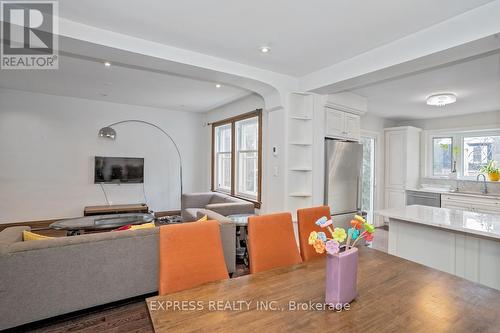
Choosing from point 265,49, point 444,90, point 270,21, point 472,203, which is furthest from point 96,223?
point 472,203

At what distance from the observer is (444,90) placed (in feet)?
12.9

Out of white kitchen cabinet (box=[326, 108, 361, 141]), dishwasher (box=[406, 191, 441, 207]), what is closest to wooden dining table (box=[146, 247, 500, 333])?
white kitchen cabinet (box=[326, 108, 361, 141])

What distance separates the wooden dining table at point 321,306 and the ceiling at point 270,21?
193cm

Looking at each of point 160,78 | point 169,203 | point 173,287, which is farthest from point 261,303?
point 169,203

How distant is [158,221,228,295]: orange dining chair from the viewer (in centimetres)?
153

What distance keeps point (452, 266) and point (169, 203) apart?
565 cm

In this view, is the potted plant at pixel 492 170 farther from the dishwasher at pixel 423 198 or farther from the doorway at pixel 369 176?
the doorway at pixel 369 176

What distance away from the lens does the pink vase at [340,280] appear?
122cm

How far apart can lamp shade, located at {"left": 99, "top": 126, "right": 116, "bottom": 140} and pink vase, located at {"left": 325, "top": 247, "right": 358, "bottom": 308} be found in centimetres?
552

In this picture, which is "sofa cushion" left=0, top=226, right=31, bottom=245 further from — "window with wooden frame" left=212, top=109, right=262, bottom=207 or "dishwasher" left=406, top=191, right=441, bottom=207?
"dishwasher" left=406, top=191, right=441, bottom=207

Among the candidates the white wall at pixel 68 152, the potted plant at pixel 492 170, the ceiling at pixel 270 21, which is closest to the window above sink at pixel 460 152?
the potted plant at pixel 492 170

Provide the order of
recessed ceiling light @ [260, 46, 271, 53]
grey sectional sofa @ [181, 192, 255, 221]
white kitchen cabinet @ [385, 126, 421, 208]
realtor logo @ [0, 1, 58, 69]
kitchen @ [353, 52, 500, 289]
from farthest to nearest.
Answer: white kitchen cabinet @ [385, 126, 421, 208], grey sectional sofa @ [181, 192, 255, 221], recessed ceiling light @ [260, 46, 271, 53], kitchen @ [353, 52, 500, 289], realtor logo @ [0, 1, 58, 69]

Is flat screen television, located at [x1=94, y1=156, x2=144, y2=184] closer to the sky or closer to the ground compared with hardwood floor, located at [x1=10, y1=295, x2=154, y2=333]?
closer to the sky

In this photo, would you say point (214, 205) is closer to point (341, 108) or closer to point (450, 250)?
point (341, 108)
